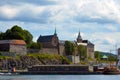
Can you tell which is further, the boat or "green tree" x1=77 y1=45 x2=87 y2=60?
"green tree" x1=77 y1=45 x2=87 y2=60

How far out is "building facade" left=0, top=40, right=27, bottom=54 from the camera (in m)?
130

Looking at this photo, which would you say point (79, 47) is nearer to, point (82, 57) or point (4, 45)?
point (82, 57)

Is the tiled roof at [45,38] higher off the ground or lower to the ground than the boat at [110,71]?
higher

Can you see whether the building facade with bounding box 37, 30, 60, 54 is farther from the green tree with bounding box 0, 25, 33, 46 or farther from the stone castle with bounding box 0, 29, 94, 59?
the green tree with bounding box 0, 25, 33, 46

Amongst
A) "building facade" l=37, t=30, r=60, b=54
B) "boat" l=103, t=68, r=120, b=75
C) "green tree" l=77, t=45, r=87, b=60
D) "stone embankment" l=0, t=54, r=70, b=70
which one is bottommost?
"boat" l=103, t=68, r=120, b=75

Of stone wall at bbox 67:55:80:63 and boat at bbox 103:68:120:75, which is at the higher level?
stone wall at bbox 67:55:80:63

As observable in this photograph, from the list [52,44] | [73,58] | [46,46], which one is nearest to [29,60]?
[73,58]

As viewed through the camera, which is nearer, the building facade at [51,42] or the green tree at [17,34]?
the green tree at [17,34]

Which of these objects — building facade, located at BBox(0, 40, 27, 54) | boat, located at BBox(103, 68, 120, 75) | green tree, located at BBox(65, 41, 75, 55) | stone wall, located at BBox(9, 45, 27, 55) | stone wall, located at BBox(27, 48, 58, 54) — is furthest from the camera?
green tree, located at BBox(65, 41, 75, 55)

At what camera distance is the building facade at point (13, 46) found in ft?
426

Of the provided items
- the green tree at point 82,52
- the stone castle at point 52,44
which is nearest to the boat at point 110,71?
the stone castle at point 52,44

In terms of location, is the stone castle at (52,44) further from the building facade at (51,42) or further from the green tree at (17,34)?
the green tree at (17,34)

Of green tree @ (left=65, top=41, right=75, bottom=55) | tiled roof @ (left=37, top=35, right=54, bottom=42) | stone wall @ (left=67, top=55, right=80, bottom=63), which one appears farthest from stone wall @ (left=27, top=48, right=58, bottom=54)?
tiled roof @ (left=37, top=35, right=54, bottom=42)

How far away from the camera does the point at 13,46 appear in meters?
131
